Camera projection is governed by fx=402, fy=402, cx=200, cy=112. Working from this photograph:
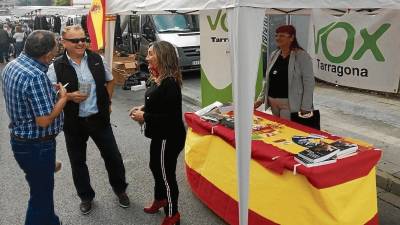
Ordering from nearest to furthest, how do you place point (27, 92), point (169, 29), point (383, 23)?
point (27, 92) < point (383, 23) < point (169, 29)

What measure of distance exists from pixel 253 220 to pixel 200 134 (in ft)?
3.38

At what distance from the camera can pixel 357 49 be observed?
543cm

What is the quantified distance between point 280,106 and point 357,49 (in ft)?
6.11

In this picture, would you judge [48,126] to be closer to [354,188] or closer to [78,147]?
[78,147]

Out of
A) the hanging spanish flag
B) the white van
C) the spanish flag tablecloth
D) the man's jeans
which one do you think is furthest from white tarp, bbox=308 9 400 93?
the white van

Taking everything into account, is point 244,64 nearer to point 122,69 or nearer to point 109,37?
point 109,37

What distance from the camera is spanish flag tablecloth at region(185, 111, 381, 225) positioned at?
2742mm

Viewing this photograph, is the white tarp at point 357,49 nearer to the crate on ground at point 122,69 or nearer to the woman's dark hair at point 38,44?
the woman's dark hair at point 38,44

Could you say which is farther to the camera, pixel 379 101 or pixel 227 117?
pixel 379 101

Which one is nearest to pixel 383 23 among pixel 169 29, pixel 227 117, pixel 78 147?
pixel 227 117

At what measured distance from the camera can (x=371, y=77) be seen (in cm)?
539

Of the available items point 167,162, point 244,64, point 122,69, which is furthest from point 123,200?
point 122,69

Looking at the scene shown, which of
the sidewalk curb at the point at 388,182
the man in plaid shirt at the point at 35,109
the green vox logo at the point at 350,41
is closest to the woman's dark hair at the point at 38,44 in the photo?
the man in plaid shirt at the point at 35,109

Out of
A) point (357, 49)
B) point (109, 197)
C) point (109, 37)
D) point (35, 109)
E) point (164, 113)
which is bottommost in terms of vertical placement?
point (109, 197)
